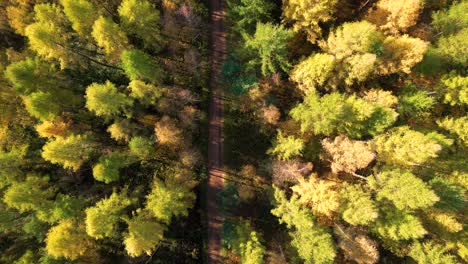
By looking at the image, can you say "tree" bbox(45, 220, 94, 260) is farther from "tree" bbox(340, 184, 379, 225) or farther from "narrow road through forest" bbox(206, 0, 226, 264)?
"tree" bbox(340, 184, 379, 225)

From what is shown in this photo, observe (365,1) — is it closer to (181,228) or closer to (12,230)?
(181,228)

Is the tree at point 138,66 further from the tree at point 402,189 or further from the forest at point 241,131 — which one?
the tree at point 402,189

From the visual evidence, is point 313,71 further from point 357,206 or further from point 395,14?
point 357,206

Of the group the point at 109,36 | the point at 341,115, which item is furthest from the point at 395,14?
the point at 109,36

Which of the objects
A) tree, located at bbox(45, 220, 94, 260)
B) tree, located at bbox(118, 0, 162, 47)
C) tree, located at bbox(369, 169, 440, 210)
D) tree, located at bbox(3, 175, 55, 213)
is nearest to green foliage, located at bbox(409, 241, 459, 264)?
tree, located at bbox(369, 169, 440, 210)

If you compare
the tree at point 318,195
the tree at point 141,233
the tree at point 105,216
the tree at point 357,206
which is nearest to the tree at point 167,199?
the tree at point 141,233
